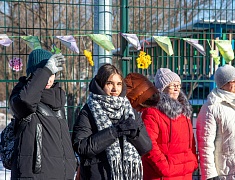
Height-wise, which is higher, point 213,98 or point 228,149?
point 213,98

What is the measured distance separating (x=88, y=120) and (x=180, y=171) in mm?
1056

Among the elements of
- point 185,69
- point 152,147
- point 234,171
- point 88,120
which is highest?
point 185,69

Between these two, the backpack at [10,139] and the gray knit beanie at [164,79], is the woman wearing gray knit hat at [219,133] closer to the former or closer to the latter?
the gray knit beanie at [164,79]

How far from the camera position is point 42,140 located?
3.54 meters

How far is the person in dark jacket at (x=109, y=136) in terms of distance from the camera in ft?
11.8

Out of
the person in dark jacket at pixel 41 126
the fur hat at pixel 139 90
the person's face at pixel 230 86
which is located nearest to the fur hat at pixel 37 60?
the person in dark jacket at pixel 41 126

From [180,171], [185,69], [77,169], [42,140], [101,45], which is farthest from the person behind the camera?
[185,69]

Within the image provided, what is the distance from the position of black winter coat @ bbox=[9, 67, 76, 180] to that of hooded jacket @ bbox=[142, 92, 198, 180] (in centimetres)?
84

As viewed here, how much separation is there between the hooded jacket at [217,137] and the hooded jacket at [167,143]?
0.67 ft

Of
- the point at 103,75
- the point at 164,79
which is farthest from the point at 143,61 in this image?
the point at 103,75

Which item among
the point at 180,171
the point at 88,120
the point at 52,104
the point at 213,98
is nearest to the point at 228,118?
the point at 213,98

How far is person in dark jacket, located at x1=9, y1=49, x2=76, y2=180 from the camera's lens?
11.4 feet

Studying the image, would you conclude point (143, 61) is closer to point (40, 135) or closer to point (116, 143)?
point (116, 143)

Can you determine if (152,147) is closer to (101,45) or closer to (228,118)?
(228,118)
